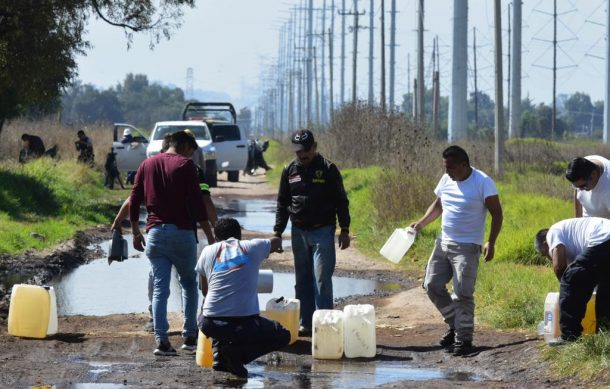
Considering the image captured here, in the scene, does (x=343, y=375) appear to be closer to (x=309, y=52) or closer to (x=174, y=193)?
(x=174, y=193)

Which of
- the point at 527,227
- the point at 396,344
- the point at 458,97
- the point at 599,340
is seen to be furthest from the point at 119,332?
the point at 458,97

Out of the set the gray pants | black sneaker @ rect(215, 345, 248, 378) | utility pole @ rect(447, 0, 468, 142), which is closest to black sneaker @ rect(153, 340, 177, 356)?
black sneaker @ rect(215, 345, 248, 378)

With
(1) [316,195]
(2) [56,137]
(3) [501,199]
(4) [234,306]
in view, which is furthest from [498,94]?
(4) [234,306]

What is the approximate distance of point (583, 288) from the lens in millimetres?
10258

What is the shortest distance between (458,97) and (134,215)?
3759cm

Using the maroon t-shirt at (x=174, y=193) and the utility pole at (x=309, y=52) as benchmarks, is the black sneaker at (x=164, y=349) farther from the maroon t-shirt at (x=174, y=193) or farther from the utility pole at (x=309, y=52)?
the utility pole at (x=309, y=52)

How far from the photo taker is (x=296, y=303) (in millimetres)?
11891

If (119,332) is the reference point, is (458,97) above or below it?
above

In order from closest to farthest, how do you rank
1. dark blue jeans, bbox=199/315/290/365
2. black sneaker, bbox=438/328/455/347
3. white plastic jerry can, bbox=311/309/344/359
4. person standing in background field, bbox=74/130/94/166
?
1. dark blue jeans, bbox=199/315/290/365
2. white plastic jerry can, bbox=311/309/344/359
3. black sneaker, bbox=438/328/455/347
4. person standing in background field, bbox=74/130/94/166

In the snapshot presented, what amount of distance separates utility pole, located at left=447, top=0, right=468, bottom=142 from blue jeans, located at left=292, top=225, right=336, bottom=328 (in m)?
33.6

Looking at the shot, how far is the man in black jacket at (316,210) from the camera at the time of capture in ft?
40.7

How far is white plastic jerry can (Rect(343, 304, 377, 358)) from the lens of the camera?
11516 millimetres

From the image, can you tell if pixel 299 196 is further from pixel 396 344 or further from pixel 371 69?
pixel 371 69

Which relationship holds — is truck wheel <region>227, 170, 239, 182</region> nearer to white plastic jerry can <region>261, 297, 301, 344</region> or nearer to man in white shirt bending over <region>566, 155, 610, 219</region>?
white plastic jerry can <region>261, 297, 301, 344</region>
